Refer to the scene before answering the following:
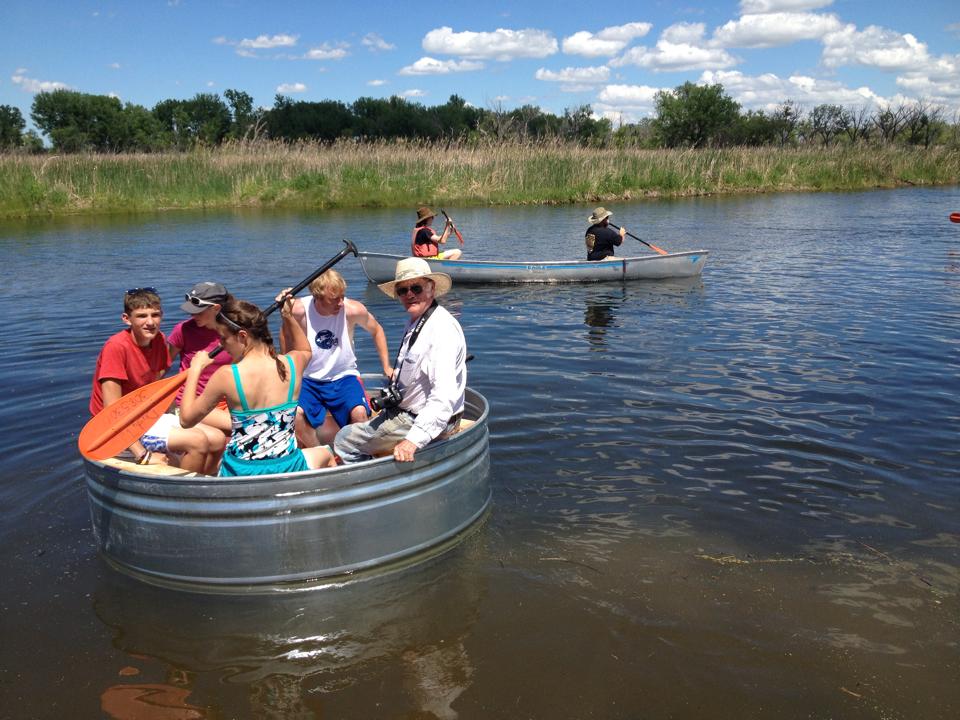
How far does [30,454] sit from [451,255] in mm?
8877

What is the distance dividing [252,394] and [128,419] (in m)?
0.90

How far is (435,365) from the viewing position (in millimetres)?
4559

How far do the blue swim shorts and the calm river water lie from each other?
3.71ft

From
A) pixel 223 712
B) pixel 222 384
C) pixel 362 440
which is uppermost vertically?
pixel 222 384

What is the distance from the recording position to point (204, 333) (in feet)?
17.6

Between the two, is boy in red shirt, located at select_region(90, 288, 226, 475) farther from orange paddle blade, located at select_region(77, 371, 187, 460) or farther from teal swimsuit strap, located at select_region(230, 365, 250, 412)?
teal swimsuit strap, located at select_region(230, 365, 250, 412)

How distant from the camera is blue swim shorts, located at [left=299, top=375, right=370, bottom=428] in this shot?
570cm

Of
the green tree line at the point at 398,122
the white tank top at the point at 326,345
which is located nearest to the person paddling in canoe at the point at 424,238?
the white tank top at the point at 326,345

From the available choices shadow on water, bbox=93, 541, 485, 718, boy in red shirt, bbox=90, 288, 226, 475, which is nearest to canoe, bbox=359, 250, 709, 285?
boy in red shirt, bbox=90, 288, 226, 475

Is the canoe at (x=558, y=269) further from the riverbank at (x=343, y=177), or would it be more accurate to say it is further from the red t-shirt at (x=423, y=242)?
the riverbank at (x=343, y=177)

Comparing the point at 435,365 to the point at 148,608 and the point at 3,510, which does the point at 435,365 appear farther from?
the point at 3,510

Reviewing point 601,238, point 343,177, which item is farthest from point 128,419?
point 343,177

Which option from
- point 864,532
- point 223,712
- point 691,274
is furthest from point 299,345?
point 691,274

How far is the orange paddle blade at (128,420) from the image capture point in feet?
15.0
